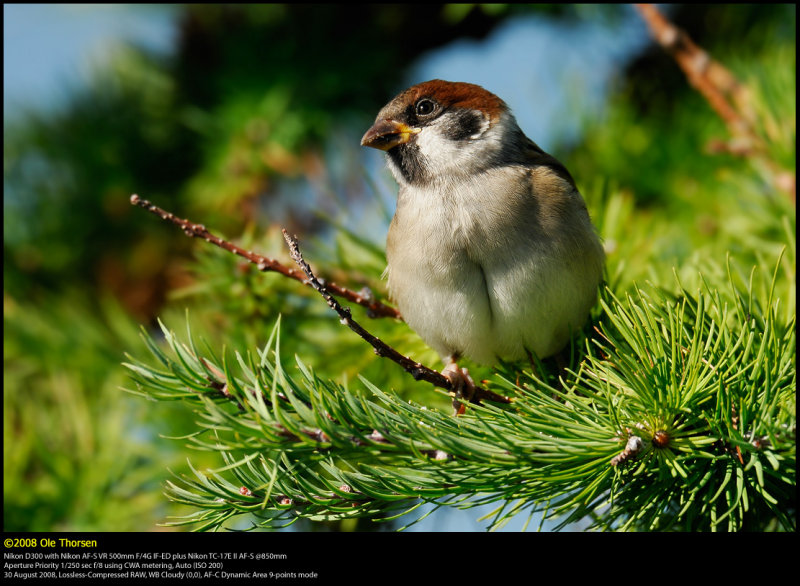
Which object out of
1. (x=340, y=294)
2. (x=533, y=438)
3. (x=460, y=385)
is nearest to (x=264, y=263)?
(x=340, y=294)

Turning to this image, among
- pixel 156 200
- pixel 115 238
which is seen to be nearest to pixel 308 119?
pixel 156 200

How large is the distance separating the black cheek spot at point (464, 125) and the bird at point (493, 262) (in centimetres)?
19

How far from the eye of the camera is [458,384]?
174cm

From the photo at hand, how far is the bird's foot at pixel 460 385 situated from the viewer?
1.68m

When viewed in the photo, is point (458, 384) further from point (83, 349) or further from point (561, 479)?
point (83, 349)

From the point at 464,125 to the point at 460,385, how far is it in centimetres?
105

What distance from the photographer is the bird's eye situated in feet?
7.92

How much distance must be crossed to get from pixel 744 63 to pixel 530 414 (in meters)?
1.96

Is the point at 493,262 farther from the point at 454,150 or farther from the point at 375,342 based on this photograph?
the point at 375,342

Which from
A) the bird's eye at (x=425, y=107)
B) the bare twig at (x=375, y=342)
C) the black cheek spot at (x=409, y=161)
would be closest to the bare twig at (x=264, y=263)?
the bare twig at (x=375, y=342)

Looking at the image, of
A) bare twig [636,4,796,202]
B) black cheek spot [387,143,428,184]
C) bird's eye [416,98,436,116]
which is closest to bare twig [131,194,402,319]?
black cheek spot [387,143,428,184]

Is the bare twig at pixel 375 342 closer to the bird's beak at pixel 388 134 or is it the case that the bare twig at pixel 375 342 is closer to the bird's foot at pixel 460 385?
the bird's foot at pixel 460 385

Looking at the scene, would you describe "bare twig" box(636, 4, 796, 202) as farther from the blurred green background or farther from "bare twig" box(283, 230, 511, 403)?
"bare twig" box(283, 230, 511, 403)

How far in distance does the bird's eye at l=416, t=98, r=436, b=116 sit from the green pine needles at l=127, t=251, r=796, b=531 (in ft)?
4.17
